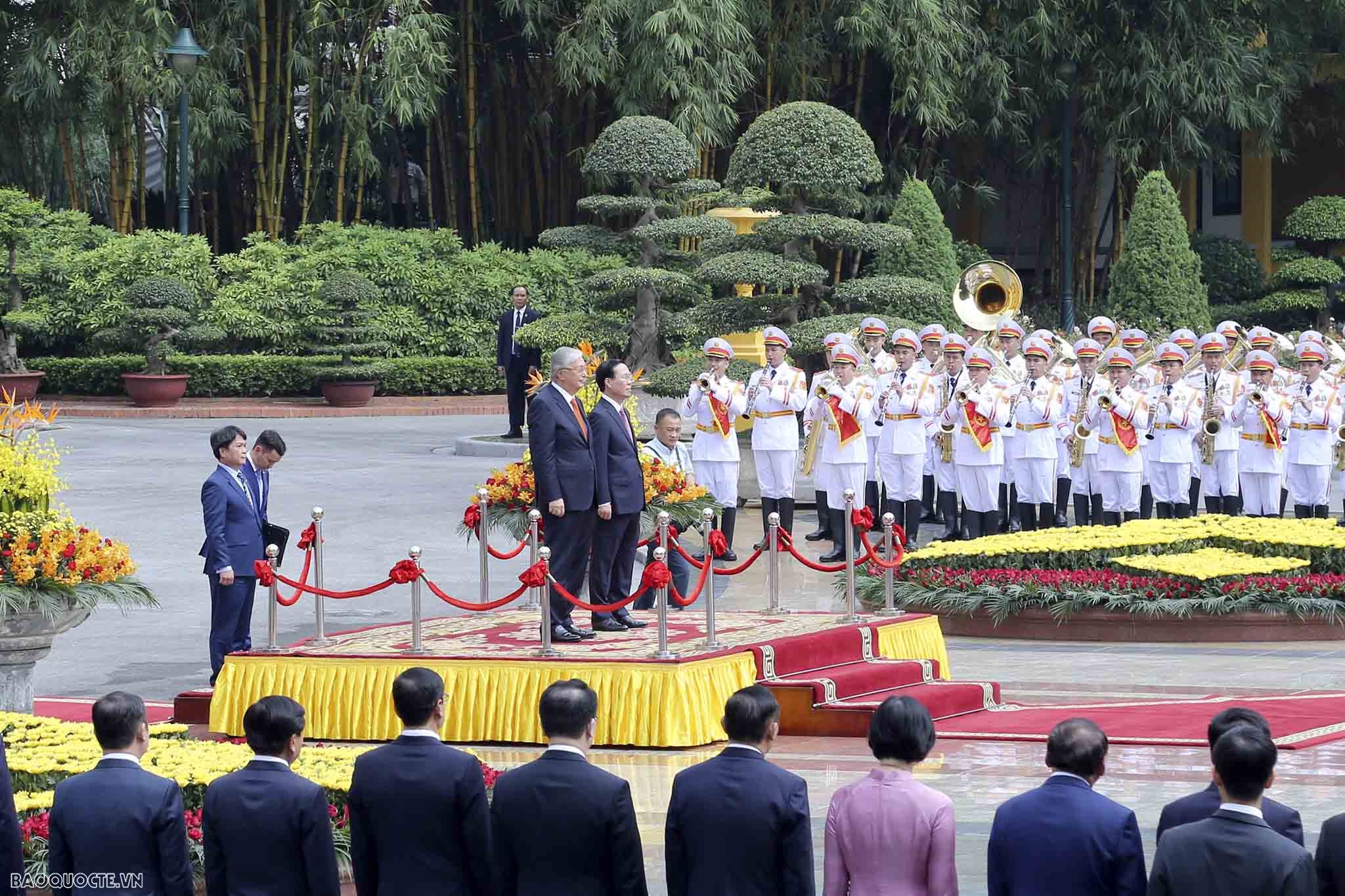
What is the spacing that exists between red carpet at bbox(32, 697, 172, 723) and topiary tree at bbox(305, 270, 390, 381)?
17.7 m

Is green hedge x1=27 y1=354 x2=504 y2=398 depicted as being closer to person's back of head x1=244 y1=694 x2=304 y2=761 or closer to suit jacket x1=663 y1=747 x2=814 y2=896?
person's back of head x1=244 y1=694 x2=304 y2=761

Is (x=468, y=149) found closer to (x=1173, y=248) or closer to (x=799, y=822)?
(x=1173, y=248)

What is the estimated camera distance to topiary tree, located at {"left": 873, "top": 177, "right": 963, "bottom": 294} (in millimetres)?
24219

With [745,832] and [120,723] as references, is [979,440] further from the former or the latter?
[120,723]

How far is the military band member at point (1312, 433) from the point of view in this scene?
55.6ft

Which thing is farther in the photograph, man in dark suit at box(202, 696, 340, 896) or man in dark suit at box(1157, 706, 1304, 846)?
man in dark suit at box(202, 696, 340, 896)

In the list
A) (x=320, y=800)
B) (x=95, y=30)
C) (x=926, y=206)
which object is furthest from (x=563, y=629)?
(x=95, y=30)

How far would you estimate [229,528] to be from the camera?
1073cm

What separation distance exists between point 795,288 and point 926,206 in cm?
561

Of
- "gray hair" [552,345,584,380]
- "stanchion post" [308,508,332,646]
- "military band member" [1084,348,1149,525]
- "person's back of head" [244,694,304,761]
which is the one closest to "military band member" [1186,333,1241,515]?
"military band member" [1084,348,1149,525]

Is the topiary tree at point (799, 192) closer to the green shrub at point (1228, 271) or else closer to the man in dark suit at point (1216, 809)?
the man in dark suit at point (1216, 809)

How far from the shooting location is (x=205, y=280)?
2967cm

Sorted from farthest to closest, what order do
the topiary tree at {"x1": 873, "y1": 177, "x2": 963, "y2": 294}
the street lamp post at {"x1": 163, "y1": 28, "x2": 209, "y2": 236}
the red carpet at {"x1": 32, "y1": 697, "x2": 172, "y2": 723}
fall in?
the street lamp post at {"x1": 163, "y1": 28, "x2": 209, "y2": 236}, the topiary tree at {"x1": 873, "y1": 177, "x2": 963, "y2": 294}, the red carpet at {"x1": 32, "y1": 697, "x2": 172, "y2": 723}

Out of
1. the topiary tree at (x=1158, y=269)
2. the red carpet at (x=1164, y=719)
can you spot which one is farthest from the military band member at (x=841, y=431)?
the topiary tree at (x=1158, y=269)
